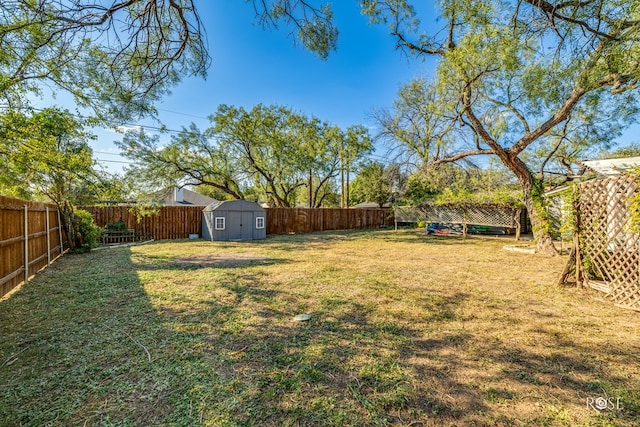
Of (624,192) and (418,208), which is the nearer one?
(624,192)

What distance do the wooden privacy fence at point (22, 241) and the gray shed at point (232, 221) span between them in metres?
5.83

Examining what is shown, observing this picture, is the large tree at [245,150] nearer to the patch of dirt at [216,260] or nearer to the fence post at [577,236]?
the patch of dirt at [216,260]

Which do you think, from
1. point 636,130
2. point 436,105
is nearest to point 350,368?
point 436,105

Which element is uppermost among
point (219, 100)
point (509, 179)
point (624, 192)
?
point (219, 100)

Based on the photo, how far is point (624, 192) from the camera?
349 cm

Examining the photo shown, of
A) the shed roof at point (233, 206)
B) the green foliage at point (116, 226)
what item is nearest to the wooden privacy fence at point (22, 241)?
the green foliage at point (116, 226)

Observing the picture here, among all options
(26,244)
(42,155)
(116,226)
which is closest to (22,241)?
(26,244)

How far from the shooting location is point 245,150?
1504 centimetres

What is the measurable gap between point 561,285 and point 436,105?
6474 mm

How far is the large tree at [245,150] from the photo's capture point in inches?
493

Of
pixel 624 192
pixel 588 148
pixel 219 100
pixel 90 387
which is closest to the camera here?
pixel 90 387

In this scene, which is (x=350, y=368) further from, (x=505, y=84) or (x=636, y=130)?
(x=636, y=130)

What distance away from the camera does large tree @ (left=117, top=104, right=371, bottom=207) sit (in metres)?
12.5

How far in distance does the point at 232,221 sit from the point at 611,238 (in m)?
11.7
